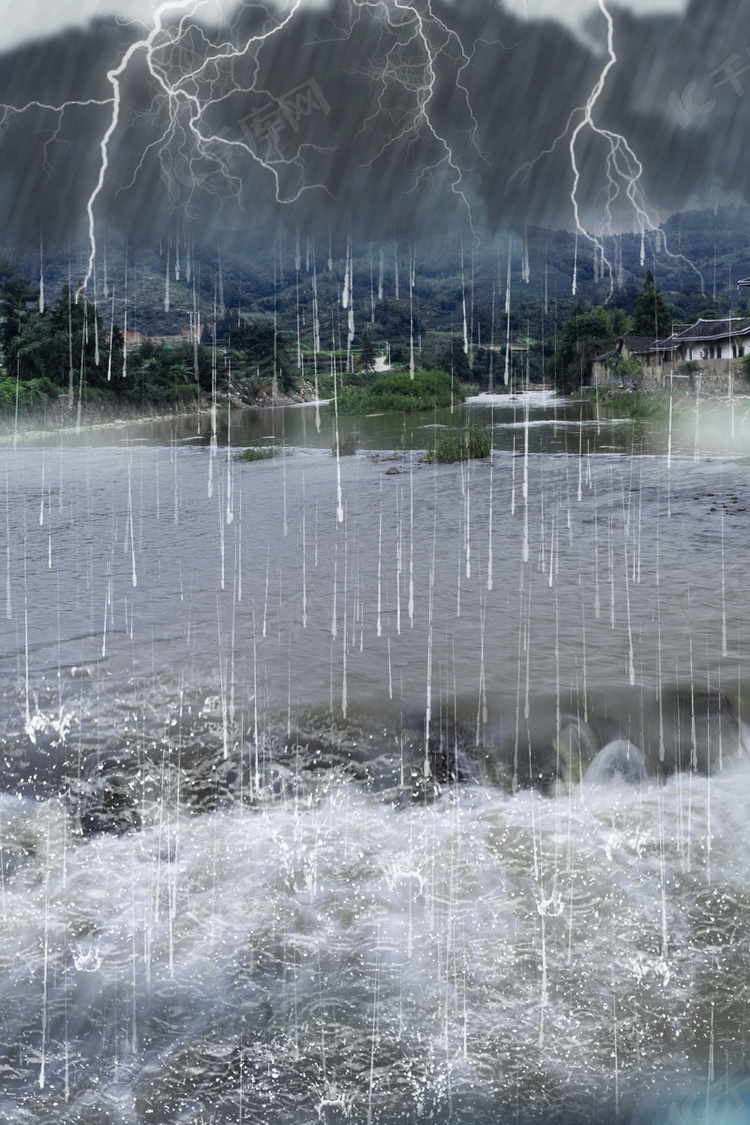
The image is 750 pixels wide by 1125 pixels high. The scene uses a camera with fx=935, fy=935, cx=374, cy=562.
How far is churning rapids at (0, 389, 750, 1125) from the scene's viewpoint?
12.0ft

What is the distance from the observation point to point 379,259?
113750 millimetres

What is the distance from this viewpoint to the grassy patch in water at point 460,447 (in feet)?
60.2

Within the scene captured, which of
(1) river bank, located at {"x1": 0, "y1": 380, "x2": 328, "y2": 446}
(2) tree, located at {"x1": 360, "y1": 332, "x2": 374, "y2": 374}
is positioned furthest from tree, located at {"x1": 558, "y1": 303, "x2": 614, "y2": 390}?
(1) river bank, located at {"x1": 0, "y1": 380, "x2": 328, "y2": 446}

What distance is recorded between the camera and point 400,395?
3328 centimetres

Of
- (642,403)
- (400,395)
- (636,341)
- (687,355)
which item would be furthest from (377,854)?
(636,341)

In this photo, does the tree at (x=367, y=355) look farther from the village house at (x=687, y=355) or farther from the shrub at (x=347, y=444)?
the shrub at (x=347, y=444)

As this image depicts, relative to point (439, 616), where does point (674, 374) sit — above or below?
above

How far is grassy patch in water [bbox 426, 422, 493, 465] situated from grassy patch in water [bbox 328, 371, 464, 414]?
11317 millimetres

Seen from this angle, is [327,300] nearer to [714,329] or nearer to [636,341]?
[636,341]

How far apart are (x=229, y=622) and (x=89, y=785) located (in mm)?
2895

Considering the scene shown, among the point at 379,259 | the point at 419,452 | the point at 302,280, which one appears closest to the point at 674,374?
the point at 419,452

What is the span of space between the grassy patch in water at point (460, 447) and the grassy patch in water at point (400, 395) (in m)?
11.3

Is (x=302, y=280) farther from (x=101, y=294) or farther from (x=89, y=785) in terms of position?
(x=89, y=785)

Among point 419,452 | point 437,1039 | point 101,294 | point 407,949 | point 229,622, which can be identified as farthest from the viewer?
point 101,294
